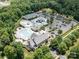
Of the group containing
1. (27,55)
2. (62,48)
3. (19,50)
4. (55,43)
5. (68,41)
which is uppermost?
(19,50)

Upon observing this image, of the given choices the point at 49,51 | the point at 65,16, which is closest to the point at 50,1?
the point at 65,16

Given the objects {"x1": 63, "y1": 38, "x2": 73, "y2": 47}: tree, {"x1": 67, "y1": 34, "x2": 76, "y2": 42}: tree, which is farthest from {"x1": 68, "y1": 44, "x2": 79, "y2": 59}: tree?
{"x1": 67, "y1": 34, "x2": 76, "y2": 42}: tree

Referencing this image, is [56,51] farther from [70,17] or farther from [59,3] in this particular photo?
[59,3]

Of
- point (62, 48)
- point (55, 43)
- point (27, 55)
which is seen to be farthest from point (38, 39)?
point (62, 48)

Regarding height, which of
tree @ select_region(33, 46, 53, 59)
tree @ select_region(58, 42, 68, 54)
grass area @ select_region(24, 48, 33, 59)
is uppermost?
tree @ select_region(33, 46, 53, 59)

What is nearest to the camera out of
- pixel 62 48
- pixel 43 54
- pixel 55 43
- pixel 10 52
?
pixel 10 52

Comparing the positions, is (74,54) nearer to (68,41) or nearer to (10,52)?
(68,41)

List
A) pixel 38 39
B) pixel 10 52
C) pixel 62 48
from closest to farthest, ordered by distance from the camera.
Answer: pixel 10 52, pixel 62 48, pixel 38 39

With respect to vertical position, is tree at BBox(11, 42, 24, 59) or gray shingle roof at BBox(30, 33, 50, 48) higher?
tree at BBox(11, 42, 24, 59)

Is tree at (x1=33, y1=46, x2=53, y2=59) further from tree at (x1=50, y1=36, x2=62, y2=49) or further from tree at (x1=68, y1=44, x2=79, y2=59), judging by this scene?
tree at (x1=68, y1=44, x2=79, y2=59)

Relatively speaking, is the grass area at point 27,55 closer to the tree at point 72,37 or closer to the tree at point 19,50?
the tree at point 19,50

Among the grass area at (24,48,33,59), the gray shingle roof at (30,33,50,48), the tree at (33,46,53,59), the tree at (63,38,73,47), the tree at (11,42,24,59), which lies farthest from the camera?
the gray shingle roof at (30,33,50,48)
